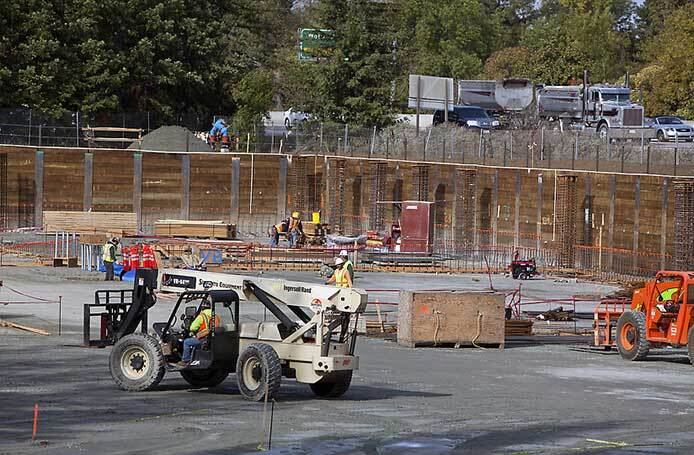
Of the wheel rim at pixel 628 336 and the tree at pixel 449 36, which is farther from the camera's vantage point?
the tree at pixel 449 36

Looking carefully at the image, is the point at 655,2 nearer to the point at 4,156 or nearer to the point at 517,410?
the point at 4,156

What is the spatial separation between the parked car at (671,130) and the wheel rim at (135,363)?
150 ft

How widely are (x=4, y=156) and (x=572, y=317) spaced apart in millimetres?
35095

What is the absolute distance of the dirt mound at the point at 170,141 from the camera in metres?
65.1

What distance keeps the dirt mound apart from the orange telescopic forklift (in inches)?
1594

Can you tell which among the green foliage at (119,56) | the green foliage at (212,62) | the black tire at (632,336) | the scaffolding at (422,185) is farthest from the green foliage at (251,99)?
the black tire at (632,336)

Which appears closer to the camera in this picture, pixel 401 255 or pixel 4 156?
pixel 401 255

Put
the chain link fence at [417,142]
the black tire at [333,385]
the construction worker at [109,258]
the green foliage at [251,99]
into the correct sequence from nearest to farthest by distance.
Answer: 1. the black tire at [333,385]
2. the construction worker at [109,258]
3. the chain link fence at [417,142]
4. the green foliage at [251,99]

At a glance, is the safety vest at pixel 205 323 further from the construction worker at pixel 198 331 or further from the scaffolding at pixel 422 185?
the scaffolding at pixel 422 185

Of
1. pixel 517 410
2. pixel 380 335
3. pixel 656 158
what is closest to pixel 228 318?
pixel 517 410

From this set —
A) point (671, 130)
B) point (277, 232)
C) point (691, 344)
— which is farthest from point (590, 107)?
point (691, 344)

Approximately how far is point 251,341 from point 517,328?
12761mm

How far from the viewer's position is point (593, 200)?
Answer: 49000 mm

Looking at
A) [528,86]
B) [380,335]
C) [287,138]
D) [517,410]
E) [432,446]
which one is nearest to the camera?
[432,446]
